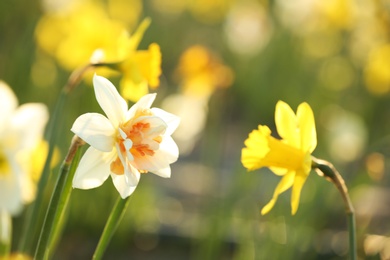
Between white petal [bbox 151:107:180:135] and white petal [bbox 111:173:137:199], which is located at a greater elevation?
white petal [bbox 151:107:180:135]


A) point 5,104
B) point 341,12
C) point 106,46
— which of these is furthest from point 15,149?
point 341,12

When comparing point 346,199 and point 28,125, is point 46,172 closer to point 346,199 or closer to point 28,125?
point 28,125

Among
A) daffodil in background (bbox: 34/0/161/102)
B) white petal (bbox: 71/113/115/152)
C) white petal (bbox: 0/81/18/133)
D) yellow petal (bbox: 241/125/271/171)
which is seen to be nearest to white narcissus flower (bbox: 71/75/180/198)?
white petal (bbox: 71/113/115/152)

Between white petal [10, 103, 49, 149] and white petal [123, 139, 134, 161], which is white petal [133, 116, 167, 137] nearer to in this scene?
white petal [123, 139, 134, 161]

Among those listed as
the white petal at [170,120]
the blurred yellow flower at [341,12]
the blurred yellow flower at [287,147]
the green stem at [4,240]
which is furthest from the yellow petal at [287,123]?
the blurred yellow flower at [341,12]

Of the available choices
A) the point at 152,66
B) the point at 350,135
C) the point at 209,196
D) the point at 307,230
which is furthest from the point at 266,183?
the point at 152,66

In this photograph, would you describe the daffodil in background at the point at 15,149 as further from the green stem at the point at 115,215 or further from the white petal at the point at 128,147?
the white petal at the point at 128,147

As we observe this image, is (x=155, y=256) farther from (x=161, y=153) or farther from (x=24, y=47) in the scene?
(x=161, y=153)
